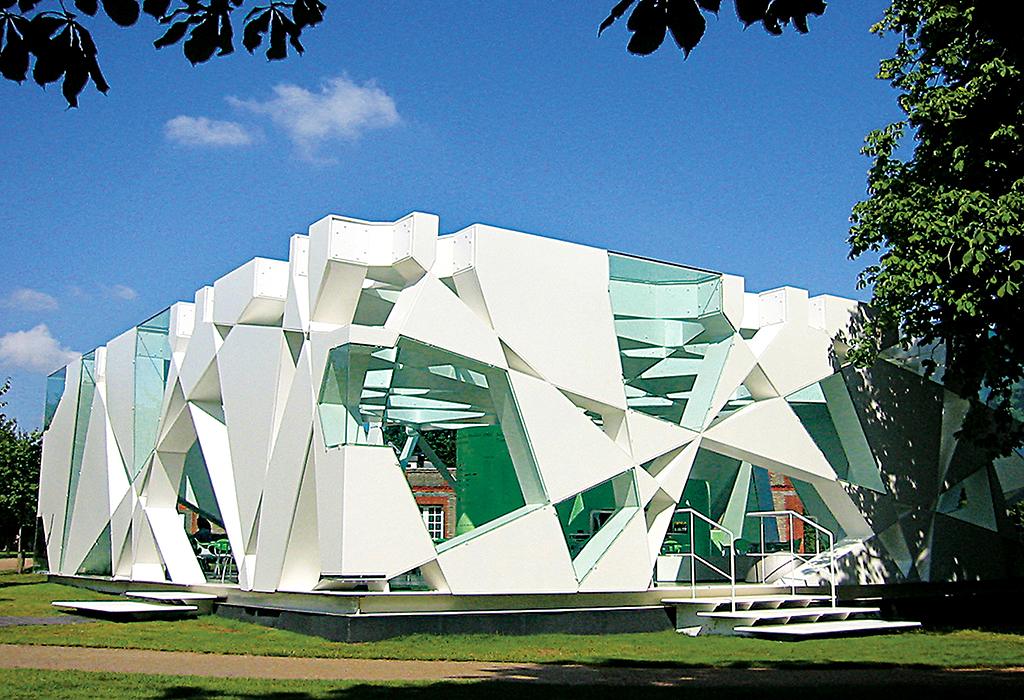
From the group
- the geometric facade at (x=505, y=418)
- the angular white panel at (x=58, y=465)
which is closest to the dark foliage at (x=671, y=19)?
the geometric facade at (x=505, y=418)

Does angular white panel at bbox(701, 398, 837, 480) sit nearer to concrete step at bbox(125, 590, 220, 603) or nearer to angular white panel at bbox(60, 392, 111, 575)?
concrete step at bbox(125, 590, 220, 603)

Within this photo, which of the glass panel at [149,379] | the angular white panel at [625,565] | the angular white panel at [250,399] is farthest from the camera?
the glass panel at [149,379]

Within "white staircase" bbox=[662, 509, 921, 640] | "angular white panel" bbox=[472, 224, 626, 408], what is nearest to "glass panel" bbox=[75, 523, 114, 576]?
"angular white panel" bbox=[472, 224, 626, 408]

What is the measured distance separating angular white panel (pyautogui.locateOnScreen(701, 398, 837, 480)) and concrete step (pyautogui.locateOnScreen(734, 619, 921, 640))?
3123 millimetres

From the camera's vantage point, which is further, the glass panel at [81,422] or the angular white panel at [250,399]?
the glass panel at [81,422]

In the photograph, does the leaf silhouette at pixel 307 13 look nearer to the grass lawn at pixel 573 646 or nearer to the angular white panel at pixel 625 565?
the grass lawn at pixel 573 646

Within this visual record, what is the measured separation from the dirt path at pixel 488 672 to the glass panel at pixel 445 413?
346 centimetres

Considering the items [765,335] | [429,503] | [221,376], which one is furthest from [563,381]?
[429,503]

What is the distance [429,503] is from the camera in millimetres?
41844

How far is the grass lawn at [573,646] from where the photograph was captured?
42.9ft

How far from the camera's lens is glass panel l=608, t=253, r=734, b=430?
17.6m

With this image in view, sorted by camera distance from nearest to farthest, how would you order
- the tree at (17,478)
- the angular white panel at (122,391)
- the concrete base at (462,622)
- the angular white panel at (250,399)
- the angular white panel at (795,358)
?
the concrete base at (462,622) → the angular white panel at (250,399) → the angular white panel at (795,358) → the angular white panel at (122,391) → the tree at (17,478)

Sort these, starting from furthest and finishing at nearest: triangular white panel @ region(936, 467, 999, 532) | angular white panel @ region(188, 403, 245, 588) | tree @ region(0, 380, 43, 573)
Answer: tree @ region(0, 380, 43, 573) → triangular white panel @ region(936, 467, 999, 532) → angular white panel @ region(188, 403, 245, 588)

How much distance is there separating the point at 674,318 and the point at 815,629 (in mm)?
5440
